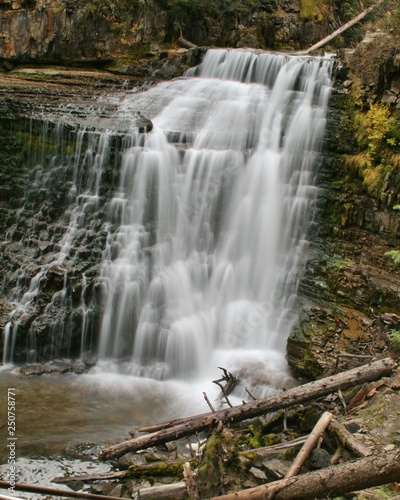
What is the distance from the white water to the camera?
369 inches

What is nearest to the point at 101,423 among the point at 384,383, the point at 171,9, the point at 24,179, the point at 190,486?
the point at 190,486

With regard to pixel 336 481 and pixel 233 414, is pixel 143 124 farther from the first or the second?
pixel 336 481

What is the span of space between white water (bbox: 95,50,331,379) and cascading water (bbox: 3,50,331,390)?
0.02 m

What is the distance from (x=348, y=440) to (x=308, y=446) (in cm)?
45

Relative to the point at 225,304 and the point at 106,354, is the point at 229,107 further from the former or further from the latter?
the point at 106,354

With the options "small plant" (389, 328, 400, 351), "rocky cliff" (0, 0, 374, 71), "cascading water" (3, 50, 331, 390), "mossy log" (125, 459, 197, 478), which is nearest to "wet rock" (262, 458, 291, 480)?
"mossy log" (125, 459, 197, 478)

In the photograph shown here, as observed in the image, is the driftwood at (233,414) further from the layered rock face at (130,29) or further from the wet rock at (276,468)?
the layered rock face at (130,29)

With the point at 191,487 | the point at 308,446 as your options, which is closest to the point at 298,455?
the point at 308,446

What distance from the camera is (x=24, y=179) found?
11297mm

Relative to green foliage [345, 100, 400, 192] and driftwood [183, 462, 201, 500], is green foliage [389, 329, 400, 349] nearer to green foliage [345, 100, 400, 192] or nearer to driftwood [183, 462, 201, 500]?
green foliage [345, 100, 400, 192]

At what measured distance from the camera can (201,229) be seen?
34.9 ft

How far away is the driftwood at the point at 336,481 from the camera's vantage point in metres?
3.58

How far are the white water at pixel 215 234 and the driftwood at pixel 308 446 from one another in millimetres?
3408

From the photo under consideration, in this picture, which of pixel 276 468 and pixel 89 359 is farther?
pixel 89 359
